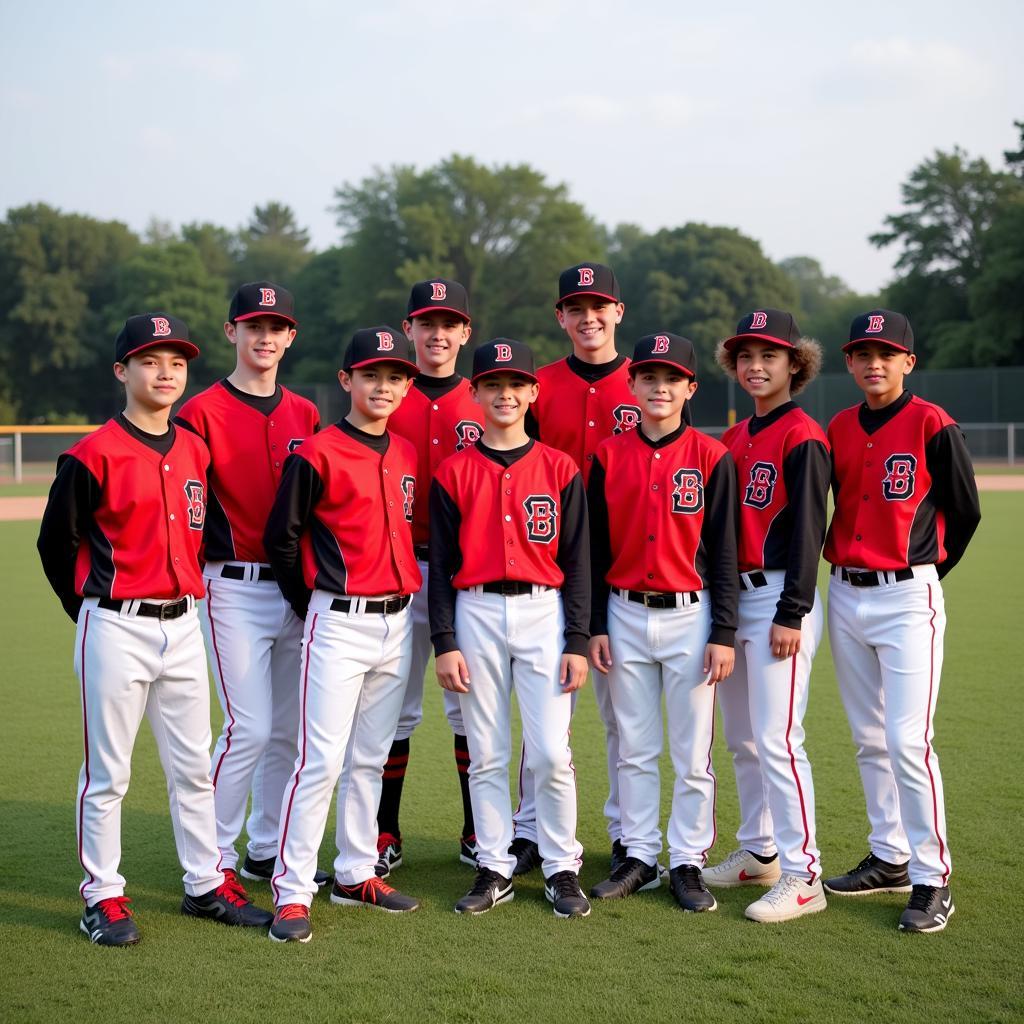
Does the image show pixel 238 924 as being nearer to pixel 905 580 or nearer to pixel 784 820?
pixel 784 820

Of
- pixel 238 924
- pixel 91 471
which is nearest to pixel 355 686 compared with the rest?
pixel 238 924

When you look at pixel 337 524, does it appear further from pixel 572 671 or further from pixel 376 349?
pixel 572 671

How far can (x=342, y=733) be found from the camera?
4094 mm

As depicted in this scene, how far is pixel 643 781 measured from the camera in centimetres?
427

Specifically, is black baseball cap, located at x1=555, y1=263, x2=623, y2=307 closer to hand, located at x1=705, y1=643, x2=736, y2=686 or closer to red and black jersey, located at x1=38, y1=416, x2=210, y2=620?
hand, located at x1=705, y1=643, x2=736, y2=686

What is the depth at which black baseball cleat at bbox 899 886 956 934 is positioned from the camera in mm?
3850

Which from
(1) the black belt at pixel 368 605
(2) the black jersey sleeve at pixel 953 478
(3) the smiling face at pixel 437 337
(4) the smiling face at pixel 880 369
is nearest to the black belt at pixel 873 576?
(2) the black jersey sleeve at pixel 953 478

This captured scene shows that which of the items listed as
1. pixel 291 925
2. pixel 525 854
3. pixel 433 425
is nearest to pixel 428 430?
pixel 433 425

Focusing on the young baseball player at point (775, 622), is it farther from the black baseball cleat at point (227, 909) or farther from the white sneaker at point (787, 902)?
the black baseball cleat at point (227, 909)

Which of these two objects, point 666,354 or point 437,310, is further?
point 437,310

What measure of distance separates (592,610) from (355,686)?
93cm

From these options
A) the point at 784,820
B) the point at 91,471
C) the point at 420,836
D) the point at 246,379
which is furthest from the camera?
the point at 420,836

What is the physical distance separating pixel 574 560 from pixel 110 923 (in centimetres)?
202

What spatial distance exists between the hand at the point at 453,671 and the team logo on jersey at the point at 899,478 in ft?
5.45
